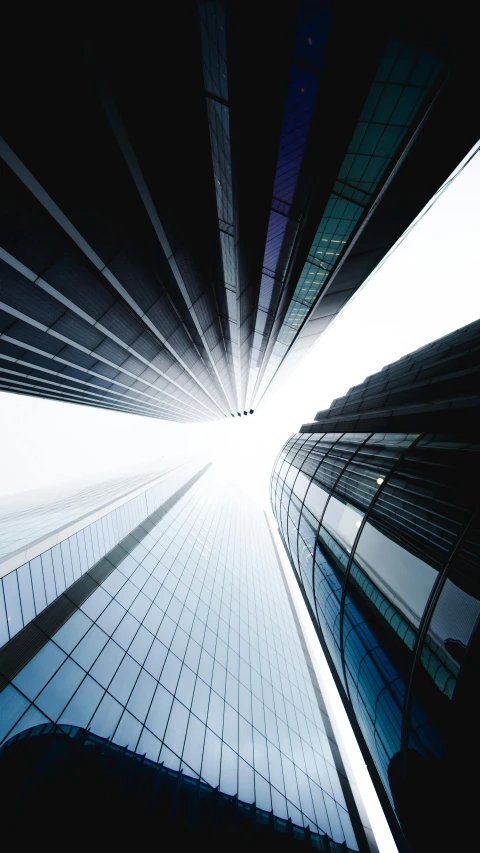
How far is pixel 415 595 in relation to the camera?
257 inches

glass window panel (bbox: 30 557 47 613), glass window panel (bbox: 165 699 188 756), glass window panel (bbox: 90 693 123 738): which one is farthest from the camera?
glass window panel (bbox: 165 699 188 756)

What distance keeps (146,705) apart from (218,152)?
1790 cm

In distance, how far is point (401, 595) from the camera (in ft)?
22.9

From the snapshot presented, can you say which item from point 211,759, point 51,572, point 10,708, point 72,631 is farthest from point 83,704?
point 211,759

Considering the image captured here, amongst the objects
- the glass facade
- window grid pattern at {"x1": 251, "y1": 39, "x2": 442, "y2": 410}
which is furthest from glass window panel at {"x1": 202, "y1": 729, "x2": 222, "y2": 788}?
window grid pattern at {"x1": 251, "y1": 39, "x2": 442, "y2": 410}

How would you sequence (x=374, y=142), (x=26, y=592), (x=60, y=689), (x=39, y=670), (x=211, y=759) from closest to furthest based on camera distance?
(x=374, y=142)
(x=39, y=670)
(x=60, y=689)
(x=26, y=592)
(x=211, y=759)

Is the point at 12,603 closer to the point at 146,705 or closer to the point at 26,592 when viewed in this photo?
the point at 26,592

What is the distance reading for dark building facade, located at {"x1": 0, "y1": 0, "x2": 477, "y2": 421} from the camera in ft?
15.9

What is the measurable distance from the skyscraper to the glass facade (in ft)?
20.6

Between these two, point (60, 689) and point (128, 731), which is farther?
point (128, 731)

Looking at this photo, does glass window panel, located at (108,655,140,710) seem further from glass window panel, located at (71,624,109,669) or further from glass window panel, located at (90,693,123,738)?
glass window panel, located at (71,624,109,669)

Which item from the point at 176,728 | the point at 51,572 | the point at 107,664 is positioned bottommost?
the point at 176,728

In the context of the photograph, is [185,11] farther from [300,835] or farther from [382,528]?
[300,835]

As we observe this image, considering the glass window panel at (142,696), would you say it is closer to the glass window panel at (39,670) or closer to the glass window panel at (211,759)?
the glass window panel at (39,670)
